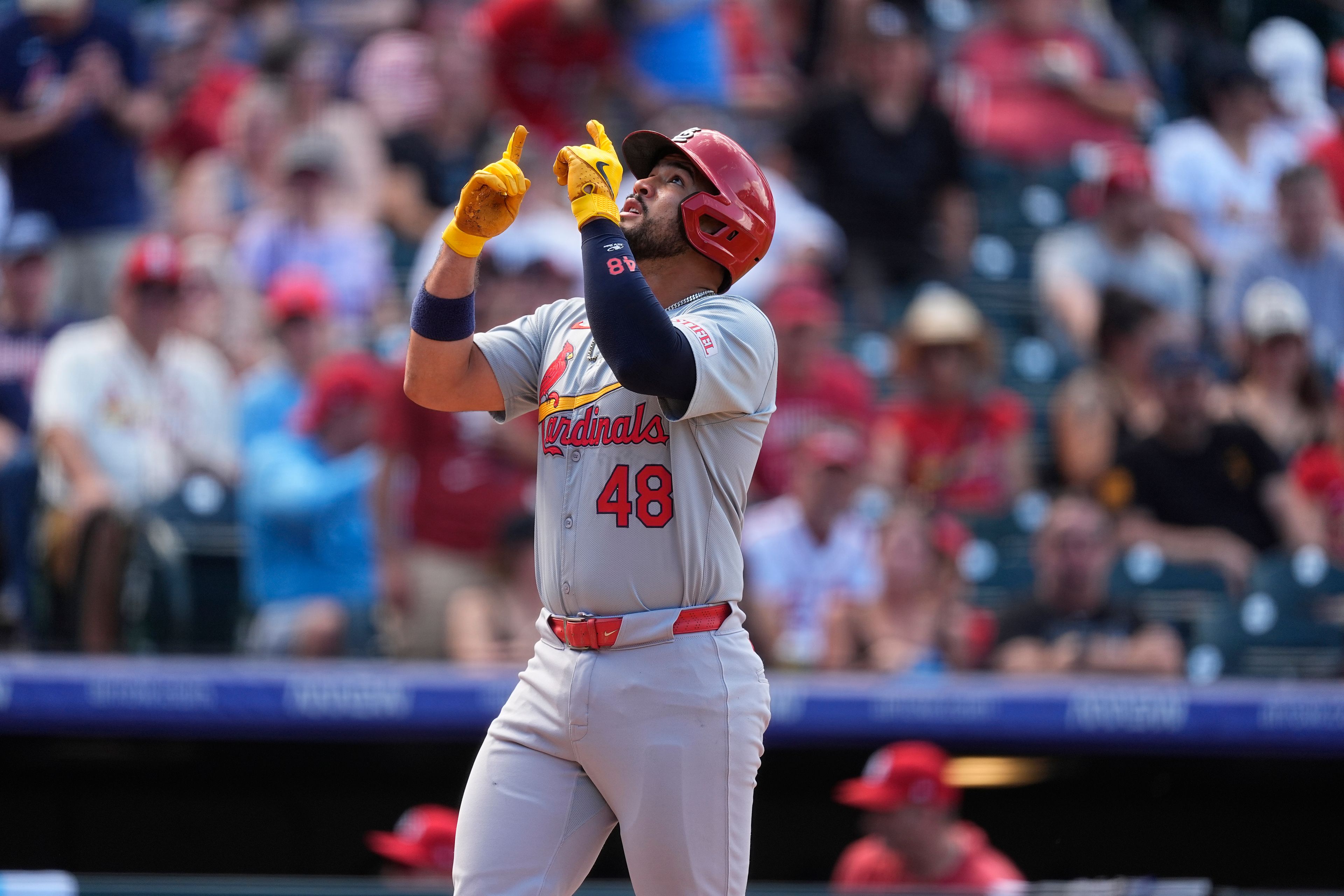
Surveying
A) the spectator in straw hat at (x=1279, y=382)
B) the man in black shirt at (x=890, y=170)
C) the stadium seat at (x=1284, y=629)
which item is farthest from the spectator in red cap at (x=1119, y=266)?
the stadium seat at (x=1284, y=629)

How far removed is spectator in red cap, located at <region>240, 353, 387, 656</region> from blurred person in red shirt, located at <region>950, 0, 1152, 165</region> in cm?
389

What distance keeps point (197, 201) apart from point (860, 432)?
3.10 metres

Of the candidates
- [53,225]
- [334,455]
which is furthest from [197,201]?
[334,455]

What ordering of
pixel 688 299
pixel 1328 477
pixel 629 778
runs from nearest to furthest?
1. pixel 629 778
2. pixel 688 299
3. pixel 1328 477

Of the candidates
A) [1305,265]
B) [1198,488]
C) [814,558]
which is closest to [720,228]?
[814,558]

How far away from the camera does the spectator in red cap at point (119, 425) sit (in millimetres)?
5184

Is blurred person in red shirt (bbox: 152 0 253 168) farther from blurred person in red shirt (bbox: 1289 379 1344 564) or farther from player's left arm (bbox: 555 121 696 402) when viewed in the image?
player's left arm (bbox: 555 121 696 402)

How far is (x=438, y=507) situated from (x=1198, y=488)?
281 centimetres

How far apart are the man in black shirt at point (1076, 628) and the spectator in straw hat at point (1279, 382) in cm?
136

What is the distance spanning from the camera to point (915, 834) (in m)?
4.69

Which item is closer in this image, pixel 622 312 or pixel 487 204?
pixel 622 312

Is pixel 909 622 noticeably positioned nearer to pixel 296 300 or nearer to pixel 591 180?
pixel 296 300

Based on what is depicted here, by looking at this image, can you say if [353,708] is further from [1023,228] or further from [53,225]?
[1023,228]

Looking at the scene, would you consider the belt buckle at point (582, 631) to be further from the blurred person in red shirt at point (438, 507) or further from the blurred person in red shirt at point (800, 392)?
the blurred person in red shirt at point (800, 392)
